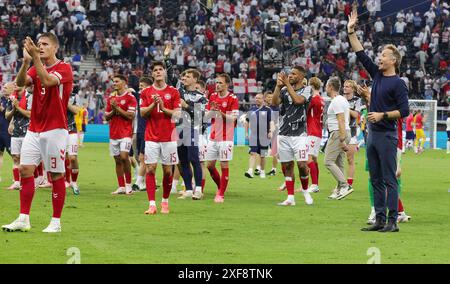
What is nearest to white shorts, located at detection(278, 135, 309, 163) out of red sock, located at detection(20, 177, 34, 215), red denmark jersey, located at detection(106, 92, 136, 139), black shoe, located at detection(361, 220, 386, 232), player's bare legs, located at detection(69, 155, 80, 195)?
black shoe, located at detection(361, 220, 386, 232)

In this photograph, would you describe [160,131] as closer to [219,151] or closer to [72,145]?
[219,151]

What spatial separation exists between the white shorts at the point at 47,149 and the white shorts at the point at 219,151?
6276mm

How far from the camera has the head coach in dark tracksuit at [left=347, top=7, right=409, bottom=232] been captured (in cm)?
1335

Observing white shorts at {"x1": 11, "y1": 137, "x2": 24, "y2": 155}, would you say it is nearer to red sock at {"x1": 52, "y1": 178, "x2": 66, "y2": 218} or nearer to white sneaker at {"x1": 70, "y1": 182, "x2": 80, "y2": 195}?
white sneaker at {"x1": 70, "y1": 182, "x2": 80, "y2": 195}

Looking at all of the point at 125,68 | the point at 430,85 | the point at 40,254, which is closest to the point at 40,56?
the point at 40,254

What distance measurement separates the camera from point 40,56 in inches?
503

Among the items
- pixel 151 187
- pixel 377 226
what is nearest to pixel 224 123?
pixel 151 187

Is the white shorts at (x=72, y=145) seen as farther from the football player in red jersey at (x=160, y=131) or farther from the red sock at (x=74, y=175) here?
the football player in red jersey at (x=160, y=131)

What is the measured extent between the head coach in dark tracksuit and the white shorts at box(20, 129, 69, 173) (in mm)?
4172

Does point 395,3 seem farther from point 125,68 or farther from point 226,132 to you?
point 226,132

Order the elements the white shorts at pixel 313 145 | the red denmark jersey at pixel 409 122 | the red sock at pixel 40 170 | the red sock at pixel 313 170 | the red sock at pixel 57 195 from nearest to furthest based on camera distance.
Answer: the red sock at pixel 57 195, the white shorts at pixel 313 145, the red sock at pixel 313 170, the red sock at pixel 40 170, the red denmark jersey at pixel 409 122

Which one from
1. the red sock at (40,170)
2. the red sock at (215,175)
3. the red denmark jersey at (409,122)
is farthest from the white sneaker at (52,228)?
the red denmark jersey at (409,122)

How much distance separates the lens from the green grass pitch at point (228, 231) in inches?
434

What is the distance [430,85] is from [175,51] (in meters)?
13.3
